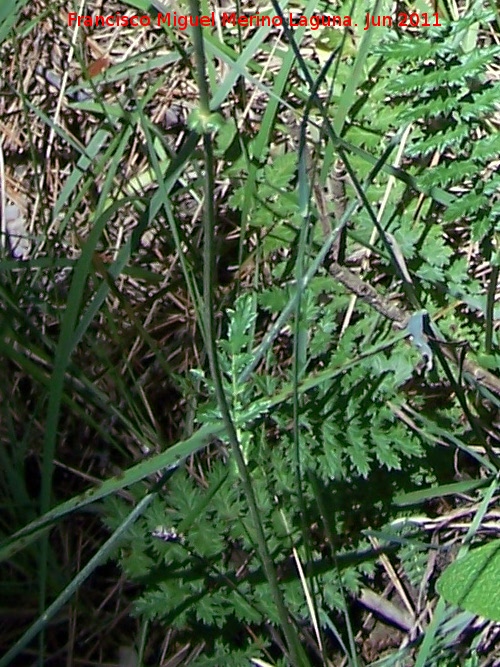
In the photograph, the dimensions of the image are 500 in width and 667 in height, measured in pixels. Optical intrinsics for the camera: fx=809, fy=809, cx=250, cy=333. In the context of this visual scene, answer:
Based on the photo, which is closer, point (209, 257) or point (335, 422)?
point (209, 257)

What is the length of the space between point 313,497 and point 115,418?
449mm

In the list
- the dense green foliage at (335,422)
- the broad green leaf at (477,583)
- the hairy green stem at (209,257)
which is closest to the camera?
the hairy green stem at (209,257)

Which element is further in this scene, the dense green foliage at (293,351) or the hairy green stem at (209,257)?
the dense green foliage at (293,351)

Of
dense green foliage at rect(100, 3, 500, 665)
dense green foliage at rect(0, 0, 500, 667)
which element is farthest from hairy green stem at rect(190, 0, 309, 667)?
dense green foliage at rect(100, 3, 500, 665)

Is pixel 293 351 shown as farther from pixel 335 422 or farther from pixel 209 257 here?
pixel 209 257

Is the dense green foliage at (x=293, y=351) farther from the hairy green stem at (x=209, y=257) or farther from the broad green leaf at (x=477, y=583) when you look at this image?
the hairy green stem at (x=209, y=257)

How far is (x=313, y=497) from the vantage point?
1451 millimetres

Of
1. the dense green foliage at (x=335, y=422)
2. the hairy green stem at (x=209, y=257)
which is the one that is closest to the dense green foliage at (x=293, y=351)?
the dense green foliage at (x=335, y=422)

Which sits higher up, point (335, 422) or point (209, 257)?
point (209, 257)

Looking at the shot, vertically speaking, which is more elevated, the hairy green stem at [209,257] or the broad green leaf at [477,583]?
the hairy green stem at [209,257]

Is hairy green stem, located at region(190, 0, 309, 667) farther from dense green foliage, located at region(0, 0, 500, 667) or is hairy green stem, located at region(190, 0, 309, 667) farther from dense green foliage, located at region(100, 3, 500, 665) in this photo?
dense green foliage, located at region(100, 3, 500, 665)

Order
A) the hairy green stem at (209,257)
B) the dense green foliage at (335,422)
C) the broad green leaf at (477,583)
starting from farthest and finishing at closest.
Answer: the dense green foliage at (335,422)
the broad green leaf at (477,583)
the hairy green stem at (209,257)

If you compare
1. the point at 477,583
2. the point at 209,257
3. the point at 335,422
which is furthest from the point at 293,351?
the point at 209,257

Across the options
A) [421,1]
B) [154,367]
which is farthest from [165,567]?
[421,1]
